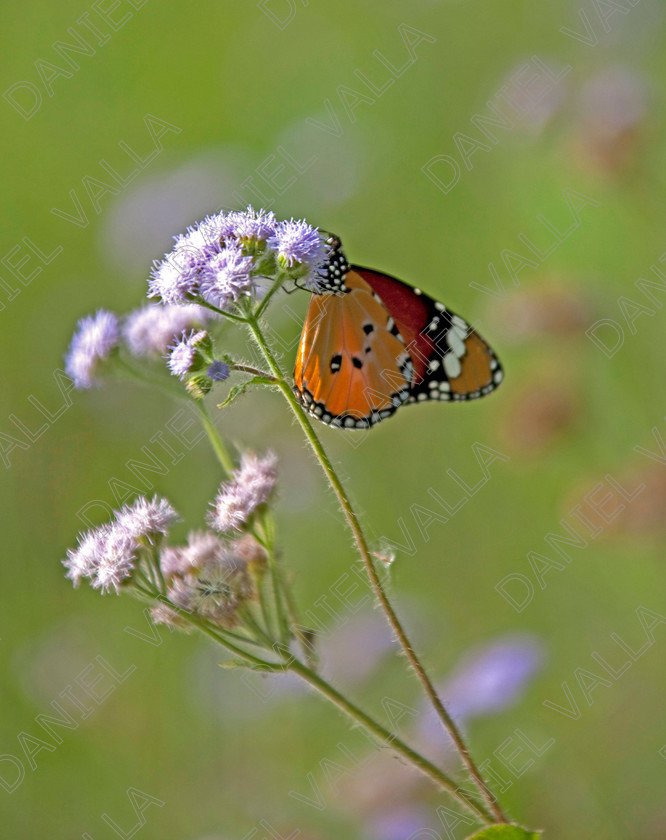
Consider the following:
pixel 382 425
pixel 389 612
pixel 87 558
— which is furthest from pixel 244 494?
pixel 382 425

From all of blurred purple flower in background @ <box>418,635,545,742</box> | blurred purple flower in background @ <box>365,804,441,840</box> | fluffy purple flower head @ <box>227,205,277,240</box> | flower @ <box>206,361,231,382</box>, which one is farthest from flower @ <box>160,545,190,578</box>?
blurred purple flower in background @ <box>365,804,441,840</box>

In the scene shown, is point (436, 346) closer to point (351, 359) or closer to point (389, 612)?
point (351, 359)

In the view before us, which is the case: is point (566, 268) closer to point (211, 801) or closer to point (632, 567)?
point (632, 567)

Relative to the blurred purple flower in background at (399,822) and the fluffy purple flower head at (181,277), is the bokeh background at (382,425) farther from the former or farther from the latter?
the fluffy purple flower head at (181,277)

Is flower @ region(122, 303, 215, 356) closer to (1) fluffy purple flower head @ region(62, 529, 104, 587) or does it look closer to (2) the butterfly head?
(2) the butterfly head

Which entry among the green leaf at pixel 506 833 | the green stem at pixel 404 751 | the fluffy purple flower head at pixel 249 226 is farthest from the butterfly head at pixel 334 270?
the green leaf at pixel 506 833

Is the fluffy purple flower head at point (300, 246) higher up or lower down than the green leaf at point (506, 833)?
higher up
